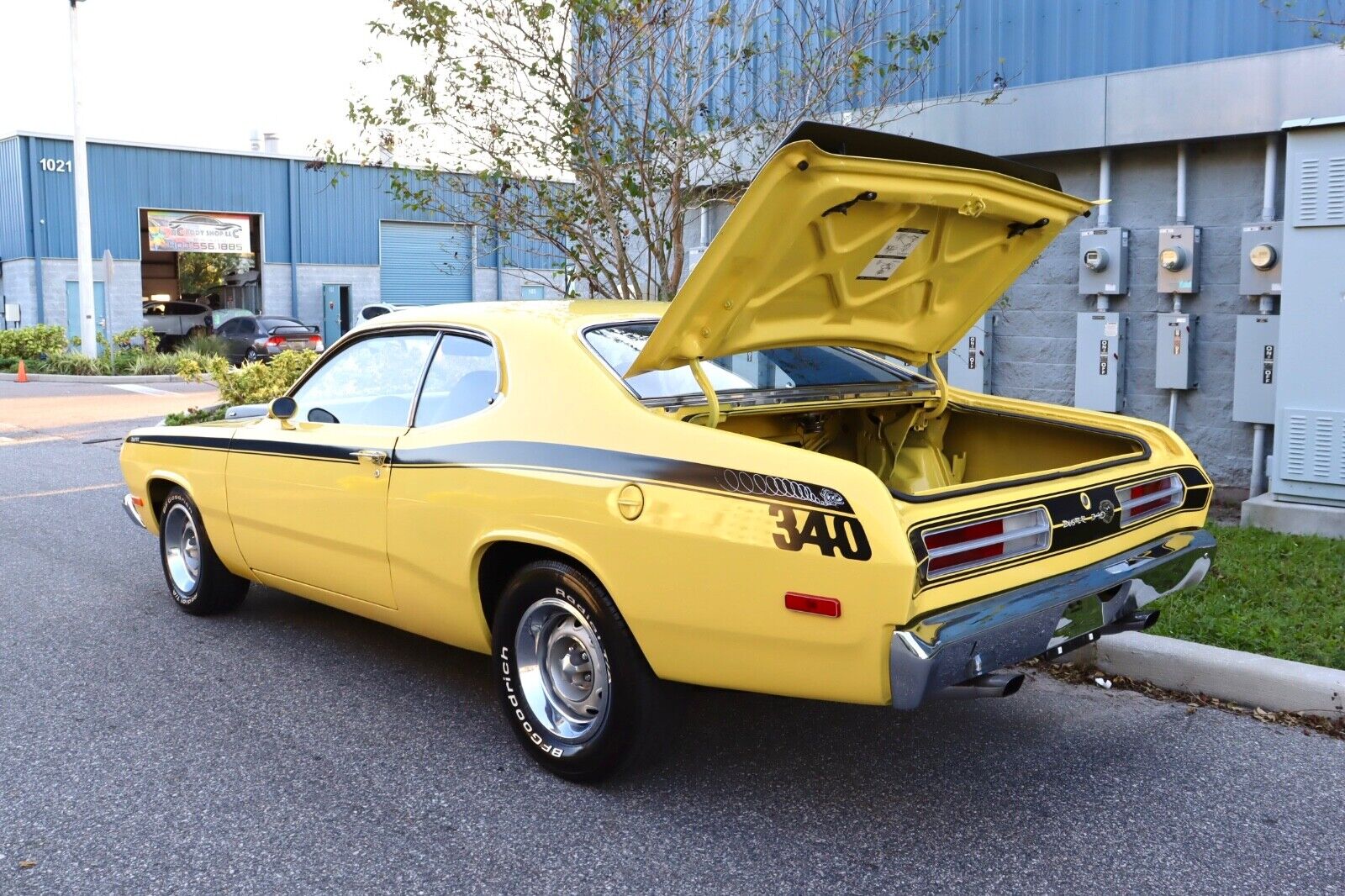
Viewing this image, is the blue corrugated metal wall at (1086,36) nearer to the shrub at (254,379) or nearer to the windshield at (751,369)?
the windshield at (751,369)

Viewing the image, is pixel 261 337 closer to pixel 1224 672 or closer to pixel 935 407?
pixel 935 407

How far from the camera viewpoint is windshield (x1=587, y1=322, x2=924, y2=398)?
4180 mm

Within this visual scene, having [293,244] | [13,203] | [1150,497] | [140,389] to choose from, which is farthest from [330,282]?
[1150,497]

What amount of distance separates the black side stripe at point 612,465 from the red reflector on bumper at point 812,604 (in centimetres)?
25

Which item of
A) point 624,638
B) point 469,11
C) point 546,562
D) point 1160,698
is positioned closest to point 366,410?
point 546,562

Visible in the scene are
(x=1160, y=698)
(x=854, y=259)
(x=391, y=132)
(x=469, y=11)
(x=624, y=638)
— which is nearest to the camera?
(x=624, y=638)

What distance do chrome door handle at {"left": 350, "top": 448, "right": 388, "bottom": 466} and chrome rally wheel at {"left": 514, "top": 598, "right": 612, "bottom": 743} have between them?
920 millimetres

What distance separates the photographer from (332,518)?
15.8 feet

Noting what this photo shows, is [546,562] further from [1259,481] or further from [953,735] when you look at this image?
[1259,481]

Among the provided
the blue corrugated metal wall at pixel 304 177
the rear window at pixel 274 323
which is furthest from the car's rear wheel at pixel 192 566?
the rear window at pixel 274 323

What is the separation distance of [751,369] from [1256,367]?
4693 millimetres

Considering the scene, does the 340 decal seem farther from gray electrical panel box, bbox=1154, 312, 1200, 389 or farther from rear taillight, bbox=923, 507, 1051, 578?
gray electrical panel box, bbox=1154, 312, 1200, 389

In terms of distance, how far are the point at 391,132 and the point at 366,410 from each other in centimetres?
411

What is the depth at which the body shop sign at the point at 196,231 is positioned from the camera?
111 feet
